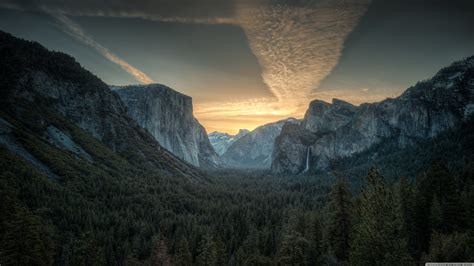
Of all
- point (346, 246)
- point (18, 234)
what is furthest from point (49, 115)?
point (346, 246)

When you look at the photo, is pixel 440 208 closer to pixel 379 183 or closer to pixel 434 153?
pixel 379 183

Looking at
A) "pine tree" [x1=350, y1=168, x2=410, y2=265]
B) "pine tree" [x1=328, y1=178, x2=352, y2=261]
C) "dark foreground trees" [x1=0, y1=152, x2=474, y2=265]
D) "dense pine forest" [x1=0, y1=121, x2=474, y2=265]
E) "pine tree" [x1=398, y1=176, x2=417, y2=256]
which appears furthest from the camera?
"pine tree" [x1=398, y1=176, x2=417, y2=256]

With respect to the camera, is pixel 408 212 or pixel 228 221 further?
pixel 228 221

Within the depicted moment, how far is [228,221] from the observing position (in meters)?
111

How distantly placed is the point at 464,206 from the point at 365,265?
30.0 metres

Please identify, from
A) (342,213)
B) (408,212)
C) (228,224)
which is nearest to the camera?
(342,213)

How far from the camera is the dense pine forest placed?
26.7 m

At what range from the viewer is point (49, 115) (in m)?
176

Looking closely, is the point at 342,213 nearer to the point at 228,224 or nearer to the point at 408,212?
the point at 408,212

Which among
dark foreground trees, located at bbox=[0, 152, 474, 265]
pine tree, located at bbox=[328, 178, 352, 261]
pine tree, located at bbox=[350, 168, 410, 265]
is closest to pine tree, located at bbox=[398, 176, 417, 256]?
dark foreground trees, located at bbox=[0, 152, 474, 265]

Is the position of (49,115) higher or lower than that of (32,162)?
higher

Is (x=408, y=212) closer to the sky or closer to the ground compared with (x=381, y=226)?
closer to the ground

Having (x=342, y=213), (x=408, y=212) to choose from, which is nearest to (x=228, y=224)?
(x=408, y=212)

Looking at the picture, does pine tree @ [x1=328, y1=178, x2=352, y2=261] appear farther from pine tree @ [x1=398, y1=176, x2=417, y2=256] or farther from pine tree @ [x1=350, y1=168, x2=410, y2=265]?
pine tree @ [x1=398, y1=176, x2=417, y2=256]
